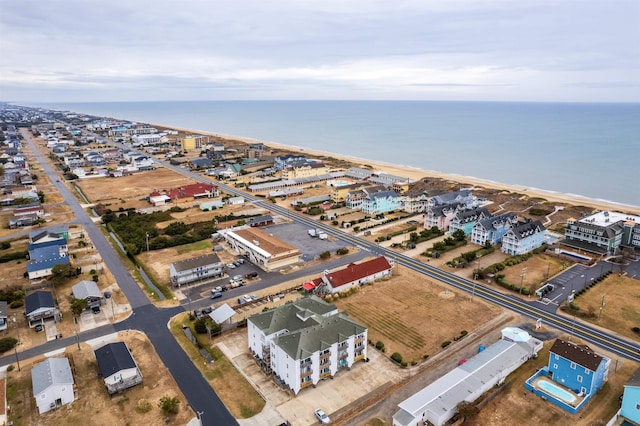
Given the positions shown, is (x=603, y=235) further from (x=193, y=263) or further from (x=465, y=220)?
(x=193, y=263)

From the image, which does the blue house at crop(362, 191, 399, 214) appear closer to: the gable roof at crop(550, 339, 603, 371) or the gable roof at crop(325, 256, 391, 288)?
the gable roof at crop(325, 256, 391, 288)

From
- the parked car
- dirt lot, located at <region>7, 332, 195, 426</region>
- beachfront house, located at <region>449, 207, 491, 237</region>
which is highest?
beachfront house, located at <region>449, 207, 491, 237</region>

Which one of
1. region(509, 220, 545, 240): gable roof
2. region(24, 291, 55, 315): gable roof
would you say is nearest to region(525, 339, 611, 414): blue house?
region(509, 220, 545, 240): gable roof

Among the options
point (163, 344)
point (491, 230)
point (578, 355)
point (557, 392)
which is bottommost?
point (163, 344)

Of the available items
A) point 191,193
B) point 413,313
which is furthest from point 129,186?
point 413,313

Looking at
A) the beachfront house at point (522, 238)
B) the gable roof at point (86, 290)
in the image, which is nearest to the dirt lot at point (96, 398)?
the gable roof at point (86, 290)
